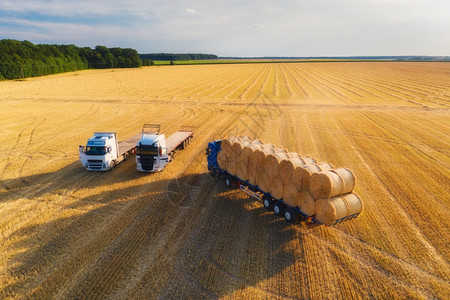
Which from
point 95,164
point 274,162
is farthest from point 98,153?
point 274,162

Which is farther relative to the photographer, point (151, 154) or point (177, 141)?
point (177, 141)

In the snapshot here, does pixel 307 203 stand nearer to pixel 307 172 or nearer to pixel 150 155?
pixel 307 172

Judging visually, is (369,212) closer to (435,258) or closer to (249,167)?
(435,258)

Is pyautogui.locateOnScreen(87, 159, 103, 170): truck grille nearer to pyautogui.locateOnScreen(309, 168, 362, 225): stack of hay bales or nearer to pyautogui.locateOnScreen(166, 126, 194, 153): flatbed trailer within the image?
pyautogui.locateOnScreen(166, 126, 194, 153): flatbed trailer

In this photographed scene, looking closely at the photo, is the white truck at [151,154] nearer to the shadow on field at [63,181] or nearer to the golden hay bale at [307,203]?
the shadow on field at [63,181]

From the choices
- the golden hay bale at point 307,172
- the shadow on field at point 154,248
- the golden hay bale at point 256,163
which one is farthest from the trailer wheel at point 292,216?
the golden hay bale at point 256,163

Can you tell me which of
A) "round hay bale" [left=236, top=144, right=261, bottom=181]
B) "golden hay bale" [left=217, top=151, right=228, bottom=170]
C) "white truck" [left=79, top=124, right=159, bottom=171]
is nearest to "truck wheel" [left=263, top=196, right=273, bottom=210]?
"round hay bale" [left=236, top=144, right=261, bottom=181]
